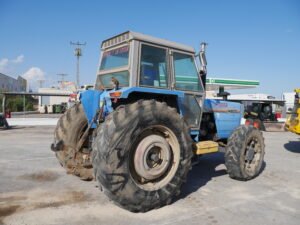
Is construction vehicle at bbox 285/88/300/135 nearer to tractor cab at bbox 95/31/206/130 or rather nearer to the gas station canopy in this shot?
tractor cab at bbox 95/31/206/130

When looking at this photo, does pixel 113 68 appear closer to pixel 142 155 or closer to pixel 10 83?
pixel 142 155

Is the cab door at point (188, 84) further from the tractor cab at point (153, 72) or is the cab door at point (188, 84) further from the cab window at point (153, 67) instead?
the cab window at point (153, 67)

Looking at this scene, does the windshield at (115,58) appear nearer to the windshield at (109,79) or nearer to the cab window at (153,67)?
the windshield at (109,79)

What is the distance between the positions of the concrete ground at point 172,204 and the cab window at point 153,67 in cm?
192

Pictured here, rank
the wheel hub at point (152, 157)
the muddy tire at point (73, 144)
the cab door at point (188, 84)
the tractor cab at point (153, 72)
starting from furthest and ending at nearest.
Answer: the cab door at point (188, 84) < the muddy tire at point (73, 144) < the tractor cab at point (153, 72) < the wheel hub at point (152, 157)

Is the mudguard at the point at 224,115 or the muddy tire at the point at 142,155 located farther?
the mudguard at the point at 224,115

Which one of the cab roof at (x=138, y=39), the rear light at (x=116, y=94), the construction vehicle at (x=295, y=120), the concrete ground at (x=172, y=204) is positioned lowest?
the concrete ground at (x=172, y=204)

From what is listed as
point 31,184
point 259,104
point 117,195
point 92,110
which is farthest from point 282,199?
point 259,104

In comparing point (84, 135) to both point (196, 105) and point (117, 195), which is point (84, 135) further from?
point (196, 105)

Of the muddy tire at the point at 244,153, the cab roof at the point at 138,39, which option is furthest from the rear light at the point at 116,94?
the muddy tire at the point at 244,153

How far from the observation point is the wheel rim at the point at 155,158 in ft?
13.5

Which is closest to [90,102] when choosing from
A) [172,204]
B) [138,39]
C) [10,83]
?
[138,39]

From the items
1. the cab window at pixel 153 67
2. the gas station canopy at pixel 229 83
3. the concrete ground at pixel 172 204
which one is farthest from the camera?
the gas station canopy at pixel 229 83

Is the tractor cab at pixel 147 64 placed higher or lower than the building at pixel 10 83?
lower
